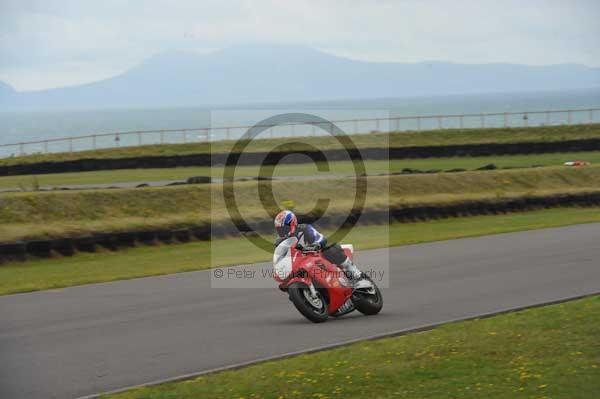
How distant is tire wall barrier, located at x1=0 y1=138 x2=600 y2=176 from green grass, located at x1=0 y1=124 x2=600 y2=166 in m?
0.80

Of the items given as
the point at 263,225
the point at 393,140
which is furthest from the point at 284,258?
the point at 393,140

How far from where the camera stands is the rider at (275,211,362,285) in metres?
10.9

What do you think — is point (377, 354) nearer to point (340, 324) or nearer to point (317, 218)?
point (340, 324)

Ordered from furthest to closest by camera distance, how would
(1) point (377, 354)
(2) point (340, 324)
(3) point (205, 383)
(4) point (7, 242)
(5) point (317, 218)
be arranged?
(5) point (317, 218) → (4) point (7, 242) → (2) point (340, 324) → (1) point (377, 354) → (3) point (205, 383)

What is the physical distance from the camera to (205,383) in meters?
8.31

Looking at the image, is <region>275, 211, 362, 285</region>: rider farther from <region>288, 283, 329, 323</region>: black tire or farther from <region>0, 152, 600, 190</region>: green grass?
<region>0, 152, 600, 190</region>: green grass

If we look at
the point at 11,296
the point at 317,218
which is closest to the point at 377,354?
the point at 11,296

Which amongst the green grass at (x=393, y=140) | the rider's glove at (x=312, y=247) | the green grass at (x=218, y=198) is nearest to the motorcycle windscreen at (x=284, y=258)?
the rider's glove at (x=312, y=247)

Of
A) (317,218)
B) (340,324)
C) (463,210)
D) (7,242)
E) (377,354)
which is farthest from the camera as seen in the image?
(463,210)

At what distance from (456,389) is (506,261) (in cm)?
957

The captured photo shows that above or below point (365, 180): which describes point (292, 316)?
below

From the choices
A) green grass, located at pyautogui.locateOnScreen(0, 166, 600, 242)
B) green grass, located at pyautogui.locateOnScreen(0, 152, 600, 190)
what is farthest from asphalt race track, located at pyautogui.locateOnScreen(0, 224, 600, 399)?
green grass, located at pyautogui.locateOnScreen(0, 152, 600, 190)

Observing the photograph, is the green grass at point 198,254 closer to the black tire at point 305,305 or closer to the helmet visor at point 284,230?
the black tire at point 305,305

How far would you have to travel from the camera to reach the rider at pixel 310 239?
10.9 m
